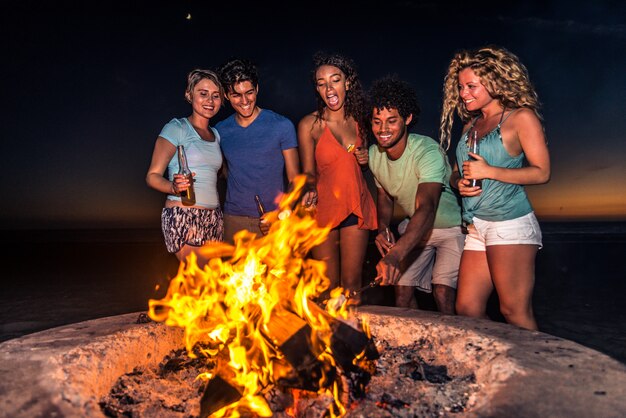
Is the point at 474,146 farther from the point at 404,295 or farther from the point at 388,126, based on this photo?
the point at 404,295

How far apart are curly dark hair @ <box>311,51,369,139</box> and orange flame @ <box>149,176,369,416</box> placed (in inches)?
49.5

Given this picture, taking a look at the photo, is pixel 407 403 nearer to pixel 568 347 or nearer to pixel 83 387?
pixel 568 347

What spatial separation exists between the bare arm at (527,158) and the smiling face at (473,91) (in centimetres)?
29

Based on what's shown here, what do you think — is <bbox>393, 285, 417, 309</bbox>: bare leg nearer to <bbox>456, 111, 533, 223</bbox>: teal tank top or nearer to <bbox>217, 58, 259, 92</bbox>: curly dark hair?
<bbox>456, 111, 533, 223</bbox>: teal tank top

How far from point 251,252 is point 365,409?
1283 mm

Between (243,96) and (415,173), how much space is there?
5.97 feet

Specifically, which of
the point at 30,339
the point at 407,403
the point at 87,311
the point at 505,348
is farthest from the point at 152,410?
the point at 87,311

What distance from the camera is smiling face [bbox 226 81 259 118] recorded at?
4.15 metres

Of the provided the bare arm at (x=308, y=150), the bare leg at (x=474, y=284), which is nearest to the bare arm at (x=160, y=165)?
the bare arm at (x=308, y=150)

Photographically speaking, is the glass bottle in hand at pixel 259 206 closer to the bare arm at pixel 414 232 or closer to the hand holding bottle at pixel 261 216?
the hand holding bottle at pixel 261 216

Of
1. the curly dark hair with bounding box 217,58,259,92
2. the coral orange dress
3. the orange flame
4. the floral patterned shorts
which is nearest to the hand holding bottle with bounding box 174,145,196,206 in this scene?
the floral patterned shorts

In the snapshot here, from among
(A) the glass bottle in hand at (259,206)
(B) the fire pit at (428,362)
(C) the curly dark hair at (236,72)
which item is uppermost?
(C) the curly dark hair at (236,72)

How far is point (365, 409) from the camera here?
2.46m

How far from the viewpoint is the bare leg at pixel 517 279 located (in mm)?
3074
